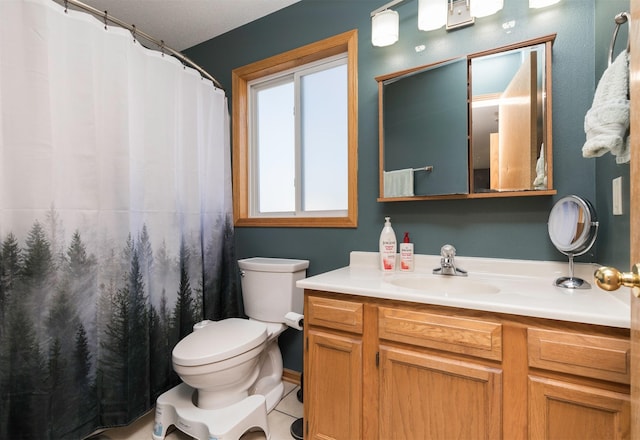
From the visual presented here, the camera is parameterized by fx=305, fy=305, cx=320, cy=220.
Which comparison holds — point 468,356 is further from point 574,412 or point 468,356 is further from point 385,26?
point 385,26

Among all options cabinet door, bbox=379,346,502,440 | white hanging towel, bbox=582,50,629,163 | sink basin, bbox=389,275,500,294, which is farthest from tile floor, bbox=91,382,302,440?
white hanging towel, bbox=582,50,629,163

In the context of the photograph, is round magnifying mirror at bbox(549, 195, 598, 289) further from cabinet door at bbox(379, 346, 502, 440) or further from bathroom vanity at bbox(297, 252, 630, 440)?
cabinet door at bbox(379, 346, 502, 440)

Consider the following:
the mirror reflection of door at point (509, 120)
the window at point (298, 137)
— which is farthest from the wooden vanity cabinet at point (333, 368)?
the mirror reflection of door at point (509, 120)

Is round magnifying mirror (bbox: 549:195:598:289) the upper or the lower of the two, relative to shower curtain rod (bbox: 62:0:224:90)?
lower

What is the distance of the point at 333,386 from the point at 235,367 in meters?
0.47

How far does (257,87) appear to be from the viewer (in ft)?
7.34

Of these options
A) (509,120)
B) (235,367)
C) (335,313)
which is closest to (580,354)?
(335,313)

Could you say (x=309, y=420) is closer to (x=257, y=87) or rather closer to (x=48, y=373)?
(x=48, y=373)

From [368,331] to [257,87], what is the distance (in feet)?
6.16

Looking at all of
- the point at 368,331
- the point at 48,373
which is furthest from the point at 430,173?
the point at 48,373

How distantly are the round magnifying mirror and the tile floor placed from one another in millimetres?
1406

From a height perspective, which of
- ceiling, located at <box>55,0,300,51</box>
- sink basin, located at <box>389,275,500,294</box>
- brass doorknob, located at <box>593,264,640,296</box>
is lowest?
sink basin, located at <box>389,275,500,294</box>

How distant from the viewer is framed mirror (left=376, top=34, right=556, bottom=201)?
4.17 feet

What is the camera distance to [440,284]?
53.8 inches
